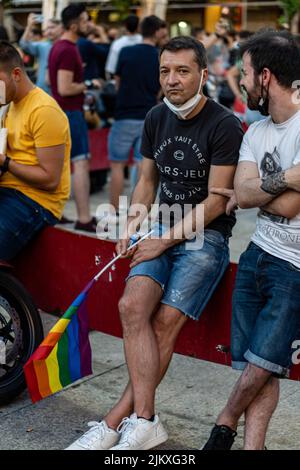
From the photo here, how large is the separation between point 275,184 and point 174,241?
61 centimetres

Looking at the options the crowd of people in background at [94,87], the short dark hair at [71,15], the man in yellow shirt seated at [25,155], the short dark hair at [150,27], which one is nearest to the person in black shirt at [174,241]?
the man in yellow shirt seated at [25,155]

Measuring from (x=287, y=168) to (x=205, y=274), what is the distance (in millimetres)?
593

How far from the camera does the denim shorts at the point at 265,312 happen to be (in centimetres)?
320

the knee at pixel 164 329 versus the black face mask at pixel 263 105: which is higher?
the black face mask at pixel 263 105

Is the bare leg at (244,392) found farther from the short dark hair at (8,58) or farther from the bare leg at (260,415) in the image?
the short dark hair at (8,58)

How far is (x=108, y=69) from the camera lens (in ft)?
33.4

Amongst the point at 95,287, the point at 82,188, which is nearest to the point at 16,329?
the point at 95,287

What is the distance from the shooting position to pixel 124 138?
8141 millimetres

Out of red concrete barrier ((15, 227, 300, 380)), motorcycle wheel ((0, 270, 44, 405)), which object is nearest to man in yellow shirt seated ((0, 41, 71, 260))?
red concrete barrier ((15, 227, 300, 380))

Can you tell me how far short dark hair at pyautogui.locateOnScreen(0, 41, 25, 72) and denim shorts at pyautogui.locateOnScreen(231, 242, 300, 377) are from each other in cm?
169

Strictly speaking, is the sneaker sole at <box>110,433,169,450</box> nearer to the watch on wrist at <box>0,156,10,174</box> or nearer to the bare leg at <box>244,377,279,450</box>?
the bare leg at <box>244,377,279,450</box>

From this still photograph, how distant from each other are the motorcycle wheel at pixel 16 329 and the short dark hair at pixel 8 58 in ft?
3.47

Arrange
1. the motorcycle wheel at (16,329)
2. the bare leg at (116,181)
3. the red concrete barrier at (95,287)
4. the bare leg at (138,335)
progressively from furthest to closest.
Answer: the bare leg at (116,181) < the motorcycle wheel at (16,329) < the red concrete barrier at (95,287) < the bare leg at (138,335)

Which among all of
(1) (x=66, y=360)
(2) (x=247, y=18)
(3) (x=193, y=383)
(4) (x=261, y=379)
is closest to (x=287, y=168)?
(4) (x=261, y=379)
